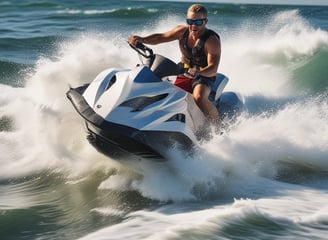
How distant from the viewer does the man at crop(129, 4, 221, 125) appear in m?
5.70

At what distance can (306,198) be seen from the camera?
5.53m

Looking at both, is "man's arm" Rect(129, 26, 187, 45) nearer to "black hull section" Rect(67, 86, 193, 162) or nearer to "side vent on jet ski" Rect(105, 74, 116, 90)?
"side vent on jet ski" Rect(105, 74, 116, 90)

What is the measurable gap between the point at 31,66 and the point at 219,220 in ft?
31.4

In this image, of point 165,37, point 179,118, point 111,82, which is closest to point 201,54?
point 165,37

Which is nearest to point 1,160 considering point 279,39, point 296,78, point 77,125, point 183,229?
point 77,125

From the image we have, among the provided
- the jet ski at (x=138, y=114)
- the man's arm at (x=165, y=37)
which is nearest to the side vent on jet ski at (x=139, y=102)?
the jet ski at (x=138, y=114)

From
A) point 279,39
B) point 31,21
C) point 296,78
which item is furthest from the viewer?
point 31,21

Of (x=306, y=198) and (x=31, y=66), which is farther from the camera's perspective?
(x=31, y=66)

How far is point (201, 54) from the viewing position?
5926 mm

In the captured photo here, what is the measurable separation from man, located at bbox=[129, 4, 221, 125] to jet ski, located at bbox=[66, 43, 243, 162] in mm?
115

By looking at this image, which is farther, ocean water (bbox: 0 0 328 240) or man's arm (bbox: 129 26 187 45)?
man's arm (bbox: 129 26 187 45)

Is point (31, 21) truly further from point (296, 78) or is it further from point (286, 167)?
point (286, 167)

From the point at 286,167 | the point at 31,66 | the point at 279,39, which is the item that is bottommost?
the point at 286,167

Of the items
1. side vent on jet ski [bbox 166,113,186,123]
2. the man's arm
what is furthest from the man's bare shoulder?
side vent on jet ski [bbox 166,113,186,123]
